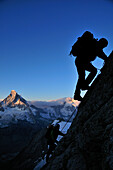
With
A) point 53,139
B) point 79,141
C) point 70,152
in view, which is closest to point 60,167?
point 70,152

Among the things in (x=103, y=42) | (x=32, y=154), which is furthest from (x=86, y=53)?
(x=32, y=154)

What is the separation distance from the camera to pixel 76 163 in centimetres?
372

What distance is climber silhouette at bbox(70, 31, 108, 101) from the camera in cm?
514

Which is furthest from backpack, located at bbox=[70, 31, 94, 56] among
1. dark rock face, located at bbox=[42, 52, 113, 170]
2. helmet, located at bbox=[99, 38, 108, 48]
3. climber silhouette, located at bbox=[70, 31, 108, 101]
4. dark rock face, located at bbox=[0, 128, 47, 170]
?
dark rock face, located at bbox=[0, 128, 47, 170]

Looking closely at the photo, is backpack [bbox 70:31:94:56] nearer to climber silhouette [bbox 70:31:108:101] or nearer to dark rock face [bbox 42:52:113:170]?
climber silhouette [bbox 70:31:108:101]

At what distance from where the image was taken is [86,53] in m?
5.32

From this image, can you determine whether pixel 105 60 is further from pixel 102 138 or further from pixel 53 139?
pixel 53 139

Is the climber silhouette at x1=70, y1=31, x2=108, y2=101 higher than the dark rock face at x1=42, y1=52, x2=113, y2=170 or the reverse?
higher

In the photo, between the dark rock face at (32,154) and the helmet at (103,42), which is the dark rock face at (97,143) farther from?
the dark rock face at (32,154)

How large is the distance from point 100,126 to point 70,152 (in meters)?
1.59

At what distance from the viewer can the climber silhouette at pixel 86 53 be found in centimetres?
514

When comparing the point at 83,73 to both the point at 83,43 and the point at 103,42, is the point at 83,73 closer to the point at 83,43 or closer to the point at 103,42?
the point at 83,43

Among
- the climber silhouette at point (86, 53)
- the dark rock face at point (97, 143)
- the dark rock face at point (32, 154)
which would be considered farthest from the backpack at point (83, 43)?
the dark rock face at point (32, 154)

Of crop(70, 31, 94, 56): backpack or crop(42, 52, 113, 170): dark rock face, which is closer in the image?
crop(42, 52, 113, 170): dark rock face
